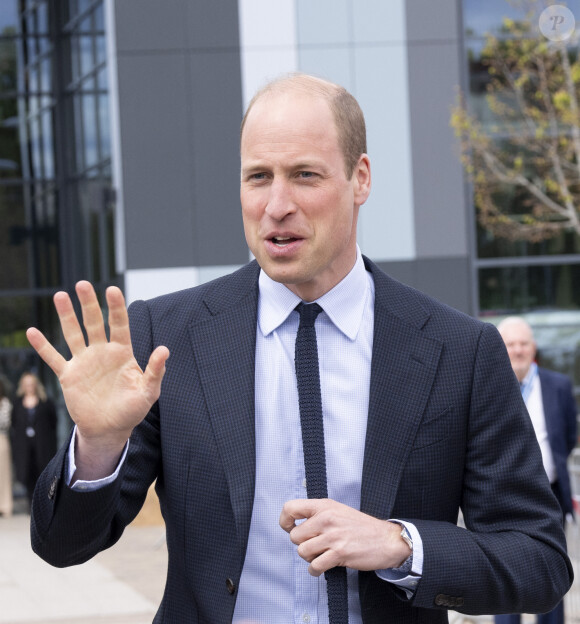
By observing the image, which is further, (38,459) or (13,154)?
(13,154)

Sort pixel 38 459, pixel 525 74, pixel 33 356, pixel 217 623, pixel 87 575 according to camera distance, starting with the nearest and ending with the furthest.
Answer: pixel 217 623 < pixel 87 575 < pixel 525 74 < pixel 38 459 < pixel 33 356

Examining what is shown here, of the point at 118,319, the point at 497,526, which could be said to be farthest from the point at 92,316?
the point at 497,526

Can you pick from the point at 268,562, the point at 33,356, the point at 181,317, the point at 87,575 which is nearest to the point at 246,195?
the point at 181,317

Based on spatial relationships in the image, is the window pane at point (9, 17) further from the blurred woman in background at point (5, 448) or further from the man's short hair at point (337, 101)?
the man's short hair at point (337, 101)

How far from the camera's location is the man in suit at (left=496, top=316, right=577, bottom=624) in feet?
21.8

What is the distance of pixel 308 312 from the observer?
2.38 metres

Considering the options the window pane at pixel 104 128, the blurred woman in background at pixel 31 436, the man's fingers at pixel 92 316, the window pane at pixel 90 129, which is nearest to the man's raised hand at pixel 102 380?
the man's fingers at pixel 92 316

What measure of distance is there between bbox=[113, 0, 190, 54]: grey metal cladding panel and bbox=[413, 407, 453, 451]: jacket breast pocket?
12619 mm

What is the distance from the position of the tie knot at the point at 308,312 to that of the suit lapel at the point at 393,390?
0.13 meters

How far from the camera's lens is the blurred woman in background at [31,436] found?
51.1ft

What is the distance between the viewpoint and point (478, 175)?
13789 mm

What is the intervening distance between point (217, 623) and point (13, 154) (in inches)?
685

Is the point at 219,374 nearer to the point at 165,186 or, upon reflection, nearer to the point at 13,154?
the point at 165,186

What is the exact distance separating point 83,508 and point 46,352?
30 cm
